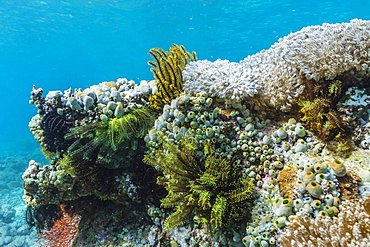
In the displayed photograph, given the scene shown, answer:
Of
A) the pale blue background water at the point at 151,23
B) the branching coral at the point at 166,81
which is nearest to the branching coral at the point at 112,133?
the branching coral at the point at 166,81

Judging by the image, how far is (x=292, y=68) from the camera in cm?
379

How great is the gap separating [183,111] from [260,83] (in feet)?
4.49

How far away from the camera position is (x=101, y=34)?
1689 inches

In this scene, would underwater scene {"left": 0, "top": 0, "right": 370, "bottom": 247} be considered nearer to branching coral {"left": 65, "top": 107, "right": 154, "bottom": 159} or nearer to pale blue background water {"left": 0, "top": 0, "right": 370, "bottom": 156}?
branching coral {"left": 65, "top": 107, "right": 154, "bottom": 159}

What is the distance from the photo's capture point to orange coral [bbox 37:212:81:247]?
19.3 ft

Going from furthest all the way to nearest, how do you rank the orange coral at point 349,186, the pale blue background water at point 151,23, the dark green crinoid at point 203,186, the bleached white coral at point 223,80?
the pale blue background water at point 151,23 < the bleached white coral at point 223,80 < the dark green crinoid at point 203,186 < the orange coral at point 349,186

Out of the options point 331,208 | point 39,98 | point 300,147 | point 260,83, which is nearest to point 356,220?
point 331,208

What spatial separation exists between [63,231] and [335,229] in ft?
20.0

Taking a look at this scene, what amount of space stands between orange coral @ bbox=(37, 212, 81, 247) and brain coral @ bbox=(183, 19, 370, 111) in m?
4.50

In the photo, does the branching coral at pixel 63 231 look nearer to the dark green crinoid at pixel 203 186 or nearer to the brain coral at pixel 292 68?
the dark green crinoid at pixel 203 186

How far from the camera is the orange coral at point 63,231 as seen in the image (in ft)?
19.3

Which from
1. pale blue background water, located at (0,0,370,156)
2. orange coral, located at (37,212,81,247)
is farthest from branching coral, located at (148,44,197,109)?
pale blue background water, located at (0,0,370,156)

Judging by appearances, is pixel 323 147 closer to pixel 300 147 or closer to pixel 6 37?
pixel 300 147

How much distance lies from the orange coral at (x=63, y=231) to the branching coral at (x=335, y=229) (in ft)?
17.4
